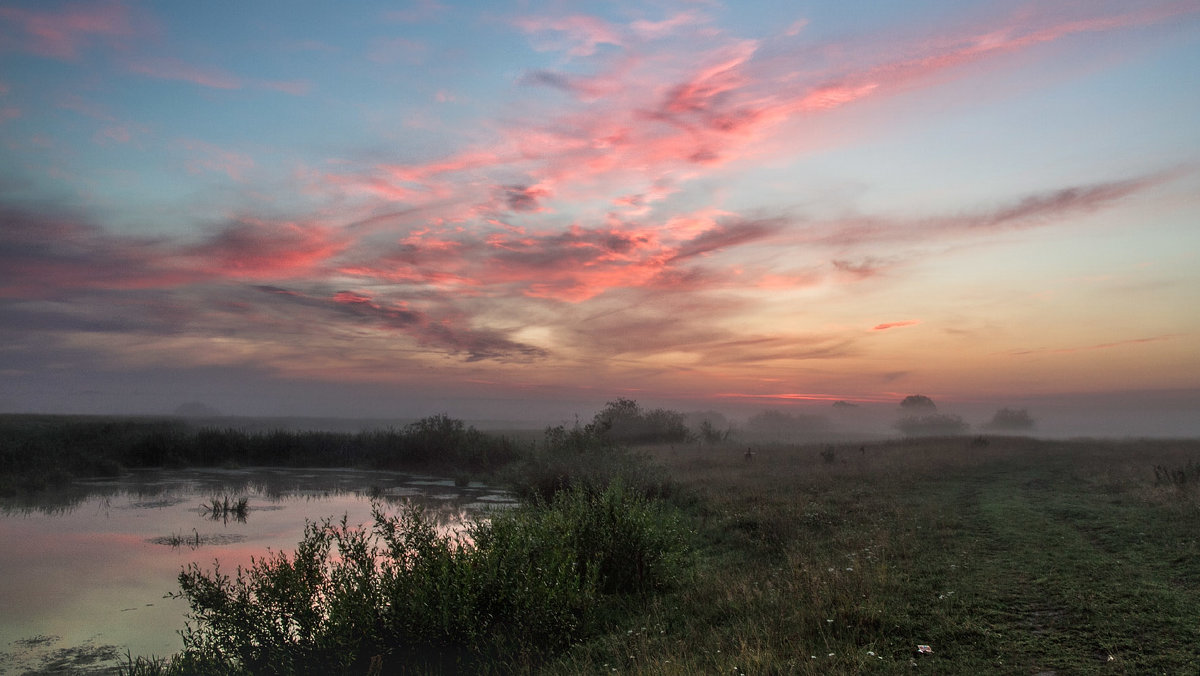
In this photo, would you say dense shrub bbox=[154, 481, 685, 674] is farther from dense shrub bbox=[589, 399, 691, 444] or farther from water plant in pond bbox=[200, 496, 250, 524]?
dense shrub bbox=[589, 399, 691, 444]

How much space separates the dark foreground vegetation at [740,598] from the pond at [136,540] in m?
1.71

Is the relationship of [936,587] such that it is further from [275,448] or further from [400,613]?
[275,448]

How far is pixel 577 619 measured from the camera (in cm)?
1001

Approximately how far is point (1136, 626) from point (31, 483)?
3747 centimetres

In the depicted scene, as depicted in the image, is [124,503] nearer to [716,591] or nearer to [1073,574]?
[716,591]

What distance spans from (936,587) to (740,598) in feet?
9.39

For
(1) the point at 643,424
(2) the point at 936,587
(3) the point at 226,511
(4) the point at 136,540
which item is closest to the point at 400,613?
(2) the point at 936,587

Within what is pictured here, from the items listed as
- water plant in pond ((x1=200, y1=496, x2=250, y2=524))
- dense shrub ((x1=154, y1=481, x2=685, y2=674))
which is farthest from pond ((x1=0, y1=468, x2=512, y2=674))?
dense shrub ((x1=154, y1=481, x2=685, y2=674))

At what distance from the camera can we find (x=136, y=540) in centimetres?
1817

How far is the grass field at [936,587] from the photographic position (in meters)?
7.09

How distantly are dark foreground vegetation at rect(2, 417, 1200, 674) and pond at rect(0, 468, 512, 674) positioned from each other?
171 cm

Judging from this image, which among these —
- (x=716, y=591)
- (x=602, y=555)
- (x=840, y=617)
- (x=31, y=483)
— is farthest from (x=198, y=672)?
(x=31, y=483)

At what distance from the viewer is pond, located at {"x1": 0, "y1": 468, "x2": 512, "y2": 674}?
10797 mm

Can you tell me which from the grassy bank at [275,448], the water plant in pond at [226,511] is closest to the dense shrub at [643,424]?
the grassy bank at [275,448]
